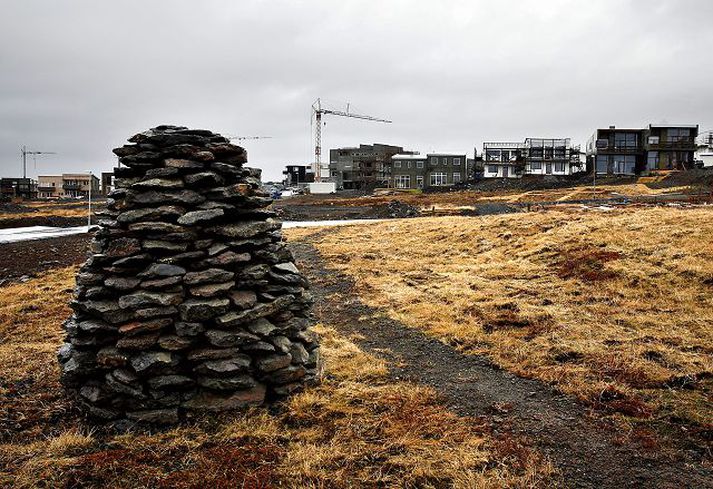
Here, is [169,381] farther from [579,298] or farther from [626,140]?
[626,140]

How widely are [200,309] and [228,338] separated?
743 millimetres

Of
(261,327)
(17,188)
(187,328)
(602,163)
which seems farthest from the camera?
(17,188)

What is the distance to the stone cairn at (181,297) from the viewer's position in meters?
8.62

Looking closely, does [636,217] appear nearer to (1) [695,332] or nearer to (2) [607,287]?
(2) [607,287]

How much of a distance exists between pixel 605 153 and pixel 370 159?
72667mm

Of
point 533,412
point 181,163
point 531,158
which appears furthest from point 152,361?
point 531,158

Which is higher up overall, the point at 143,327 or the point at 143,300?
the point at 143,300

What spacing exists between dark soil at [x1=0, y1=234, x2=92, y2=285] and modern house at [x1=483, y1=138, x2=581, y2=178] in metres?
97.2

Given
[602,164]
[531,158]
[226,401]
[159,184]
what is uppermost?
[531,158]

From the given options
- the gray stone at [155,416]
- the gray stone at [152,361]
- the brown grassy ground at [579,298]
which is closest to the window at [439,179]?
the brown grassy ground at [579,298]

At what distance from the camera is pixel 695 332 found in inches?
507

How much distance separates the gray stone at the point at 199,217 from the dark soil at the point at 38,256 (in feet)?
65.5

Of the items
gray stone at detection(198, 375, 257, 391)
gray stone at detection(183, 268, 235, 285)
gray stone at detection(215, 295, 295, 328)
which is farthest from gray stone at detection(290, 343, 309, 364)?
gray stone at detection(183, 268, 235, 285)

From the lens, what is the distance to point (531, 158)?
112 meters
